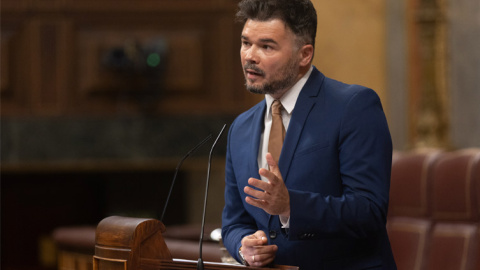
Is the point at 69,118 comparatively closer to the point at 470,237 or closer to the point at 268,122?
the point at 470,237

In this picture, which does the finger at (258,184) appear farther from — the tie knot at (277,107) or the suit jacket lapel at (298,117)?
the tie knot at (277,107)

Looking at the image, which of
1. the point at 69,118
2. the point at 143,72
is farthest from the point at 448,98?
the point at 69,118

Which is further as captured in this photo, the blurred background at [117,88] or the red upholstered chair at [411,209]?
the blurred background at [117,88]

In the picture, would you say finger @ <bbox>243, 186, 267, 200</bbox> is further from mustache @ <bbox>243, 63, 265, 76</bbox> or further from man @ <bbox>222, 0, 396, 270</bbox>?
mustache @ <bbox>243, 63, 265, 76</bbox>

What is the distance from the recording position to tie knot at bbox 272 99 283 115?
6.05 feet

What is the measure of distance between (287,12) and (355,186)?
0.42 m

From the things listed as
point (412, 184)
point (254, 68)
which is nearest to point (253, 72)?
point (254, 68)

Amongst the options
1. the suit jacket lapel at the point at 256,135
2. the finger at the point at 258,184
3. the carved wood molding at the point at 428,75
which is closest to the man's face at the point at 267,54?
the suit jacket lapel at the point at 256,135

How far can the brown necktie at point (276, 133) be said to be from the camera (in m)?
1.80

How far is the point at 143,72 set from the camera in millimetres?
5250

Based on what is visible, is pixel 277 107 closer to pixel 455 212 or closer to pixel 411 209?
pixel 455 212

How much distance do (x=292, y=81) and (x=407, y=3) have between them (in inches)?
121

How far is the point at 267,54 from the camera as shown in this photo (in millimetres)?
1736

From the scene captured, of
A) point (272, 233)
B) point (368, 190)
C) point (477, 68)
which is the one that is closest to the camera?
point (368, 190)
